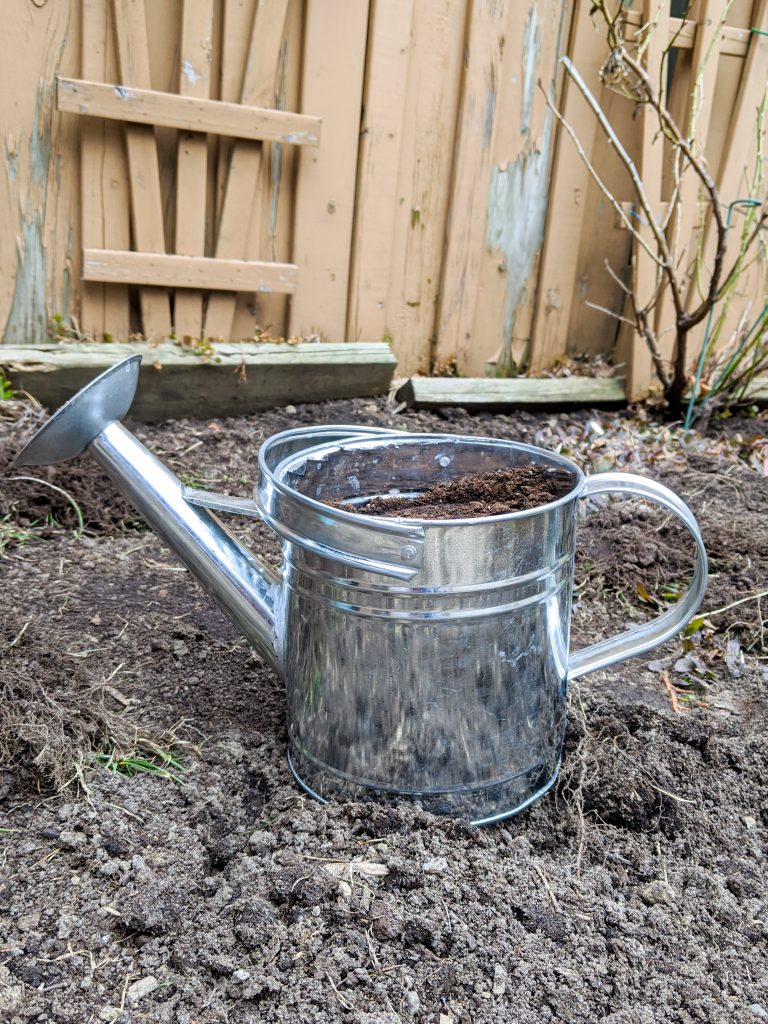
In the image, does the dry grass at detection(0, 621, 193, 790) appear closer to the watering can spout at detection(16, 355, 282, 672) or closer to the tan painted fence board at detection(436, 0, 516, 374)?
the watering can spout at detection(16, 355, 282, 672)

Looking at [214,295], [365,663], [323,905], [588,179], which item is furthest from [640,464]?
[323,905]

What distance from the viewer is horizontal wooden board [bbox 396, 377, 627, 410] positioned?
331 cm

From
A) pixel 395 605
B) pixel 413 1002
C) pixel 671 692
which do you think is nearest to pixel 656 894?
pixel 413 1002

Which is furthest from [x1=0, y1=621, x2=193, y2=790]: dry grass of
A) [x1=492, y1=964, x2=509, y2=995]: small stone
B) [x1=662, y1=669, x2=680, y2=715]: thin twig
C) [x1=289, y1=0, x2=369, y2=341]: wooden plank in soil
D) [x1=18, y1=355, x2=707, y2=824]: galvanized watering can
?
[x1=289, y1=0, x2=369, y2=341]: wooden plank in soil

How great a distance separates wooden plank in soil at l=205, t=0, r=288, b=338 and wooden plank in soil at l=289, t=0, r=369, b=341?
13cm

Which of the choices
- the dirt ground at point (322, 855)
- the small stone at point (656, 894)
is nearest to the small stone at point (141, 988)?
the dirt ground at point (322, 855)

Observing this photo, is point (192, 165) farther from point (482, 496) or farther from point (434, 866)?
point (434, 866)

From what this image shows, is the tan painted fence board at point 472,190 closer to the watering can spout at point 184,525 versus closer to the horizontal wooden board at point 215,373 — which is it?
the horizontal wooden board at point 215,373

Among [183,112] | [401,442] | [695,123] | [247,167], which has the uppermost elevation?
[695,123]

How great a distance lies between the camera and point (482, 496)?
1449mm

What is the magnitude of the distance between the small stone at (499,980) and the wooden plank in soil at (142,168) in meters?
2.43

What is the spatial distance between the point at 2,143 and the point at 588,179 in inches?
87.2

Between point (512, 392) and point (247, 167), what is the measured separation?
1304 mm

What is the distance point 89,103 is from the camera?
267 centimetres
